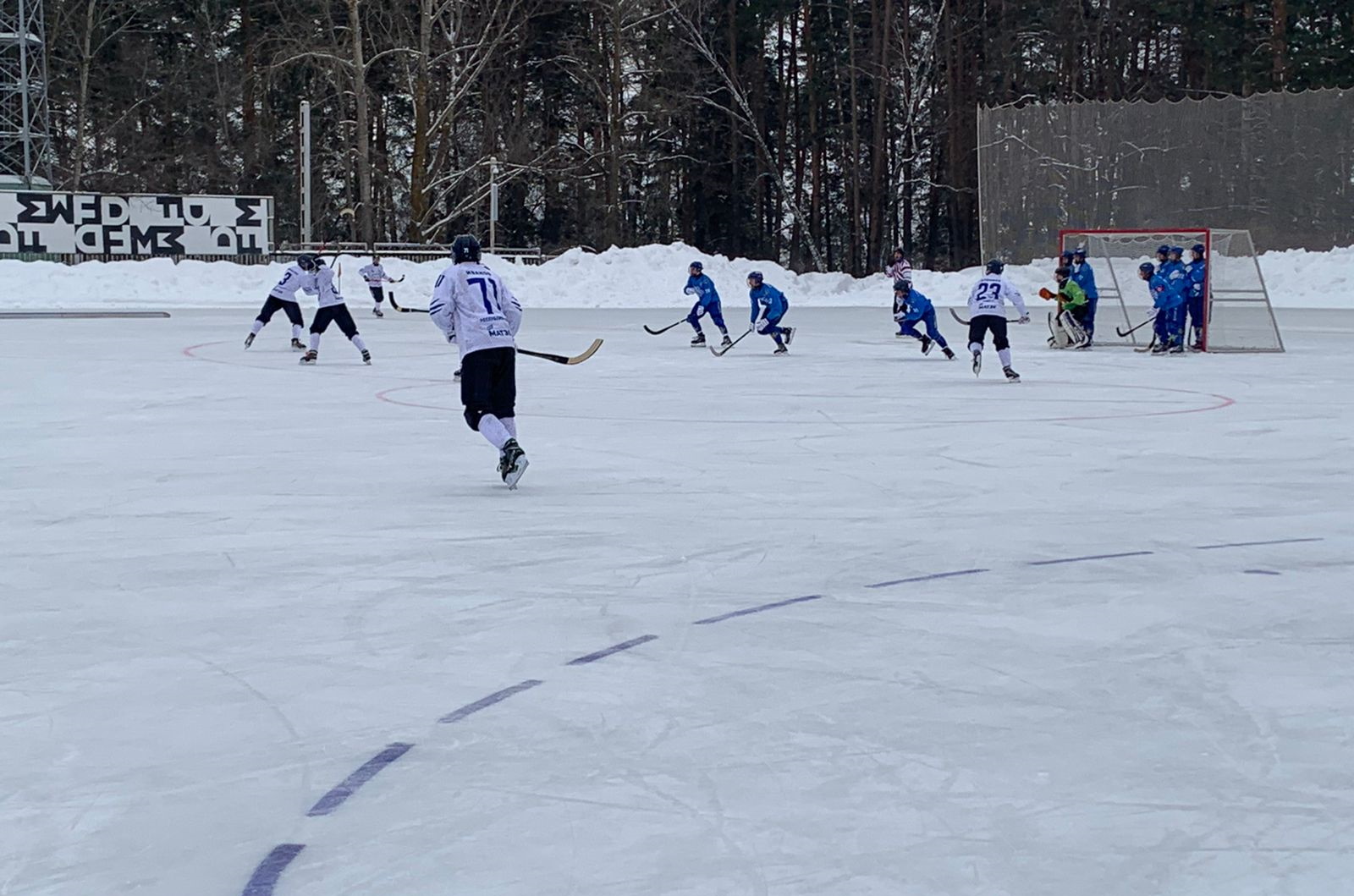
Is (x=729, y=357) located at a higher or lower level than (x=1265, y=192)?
lower

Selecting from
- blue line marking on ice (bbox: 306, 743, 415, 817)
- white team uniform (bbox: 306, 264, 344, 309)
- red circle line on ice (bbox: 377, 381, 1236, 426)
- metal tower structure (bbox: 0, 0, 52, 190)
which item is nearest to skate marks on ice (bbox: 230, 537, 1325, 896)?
blue line marking on ice (bbox: 306, 743, 415, 817)

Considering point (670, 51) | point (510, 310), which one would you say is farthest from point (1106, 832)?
point (670, 51)

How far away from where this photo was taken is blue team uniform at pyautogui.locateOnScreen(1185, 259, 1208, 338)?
17.8 meters

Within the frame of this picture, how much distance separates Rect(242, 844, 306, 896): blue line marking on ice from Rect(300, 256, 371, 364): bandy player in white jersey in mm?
12774

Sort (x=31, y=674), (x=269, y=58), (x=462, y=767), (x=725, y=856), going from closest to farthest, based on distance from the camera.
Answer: (x=725, y=856)
(x=462, y=767)
(x=31, y=674)
(x=269, y=58)

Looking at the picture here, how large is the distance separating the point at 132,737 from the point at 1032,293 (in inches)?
1001

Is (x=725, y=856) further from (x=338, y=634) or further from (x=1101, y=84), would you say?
(x=1101, y=84)

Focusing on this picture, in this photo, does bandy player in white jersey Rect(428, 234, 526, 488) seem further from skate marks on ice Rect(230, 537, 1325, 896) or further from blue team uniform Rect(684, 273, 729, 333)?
blue team uniform Rect(684, 273, 729, 333)

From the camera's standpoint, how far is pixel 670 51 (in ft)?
Answer: 133

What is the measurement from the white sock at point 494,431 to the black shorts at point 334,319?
26.0ft

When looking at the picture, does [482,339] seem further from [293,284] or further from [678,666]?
[293,284]

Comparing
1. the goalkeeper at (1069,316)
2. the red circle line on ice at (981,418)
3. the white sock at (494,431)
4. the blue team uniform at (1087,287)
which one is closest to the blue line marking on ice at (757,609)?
the white sock at (494,431)

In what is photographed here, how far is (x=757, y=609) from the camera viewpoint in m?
5.02

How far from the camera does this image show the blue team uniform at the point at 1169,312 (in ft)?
58.6
